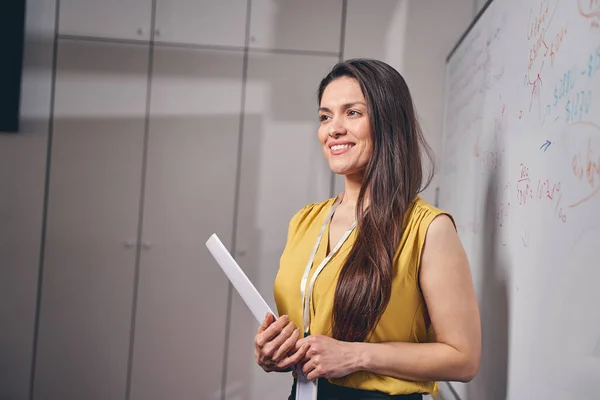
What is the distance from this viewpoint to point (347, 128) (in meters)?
1.41

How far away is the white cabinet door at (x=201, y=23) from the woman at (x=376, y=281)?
1.86 meters

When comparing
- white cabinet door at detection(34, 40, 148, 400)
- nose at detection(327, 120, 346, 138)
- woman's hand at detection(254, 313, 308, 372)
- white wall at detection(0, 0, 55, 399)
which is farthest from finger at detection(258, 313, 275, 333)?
white wall at detection(0, 0, 55, 399)

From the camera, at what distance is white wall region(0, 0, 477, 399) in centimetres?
312

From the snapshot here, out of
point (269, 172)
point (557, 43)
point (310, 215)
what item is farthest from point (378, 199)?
point (269, 172)

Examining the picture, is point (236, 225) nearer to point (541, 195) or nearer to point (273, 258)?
point (273, 258)

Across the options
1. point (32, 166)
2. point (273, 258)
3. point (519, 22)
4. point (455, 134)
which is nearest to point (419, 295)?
point (519, 22)

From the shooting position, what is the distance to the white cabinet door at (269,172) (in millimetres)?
3162

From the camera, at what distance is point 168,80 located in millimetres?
3164

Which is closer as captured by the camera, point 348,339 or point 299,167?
point 348,339

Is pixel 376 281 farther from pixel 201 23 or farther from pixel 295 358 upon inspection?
pixel 201 23

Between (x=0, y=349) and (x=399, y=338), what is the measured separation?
2.66 meters

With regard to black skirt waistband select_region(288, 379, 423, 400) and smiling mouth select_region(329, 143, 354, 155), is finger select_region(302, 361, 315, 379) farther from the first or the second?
smiling mouth select_region(329, 143, 354, 155)

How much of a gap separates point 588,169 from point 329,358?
64 centimetres

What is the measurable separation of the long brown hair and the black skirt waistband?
12 cm
